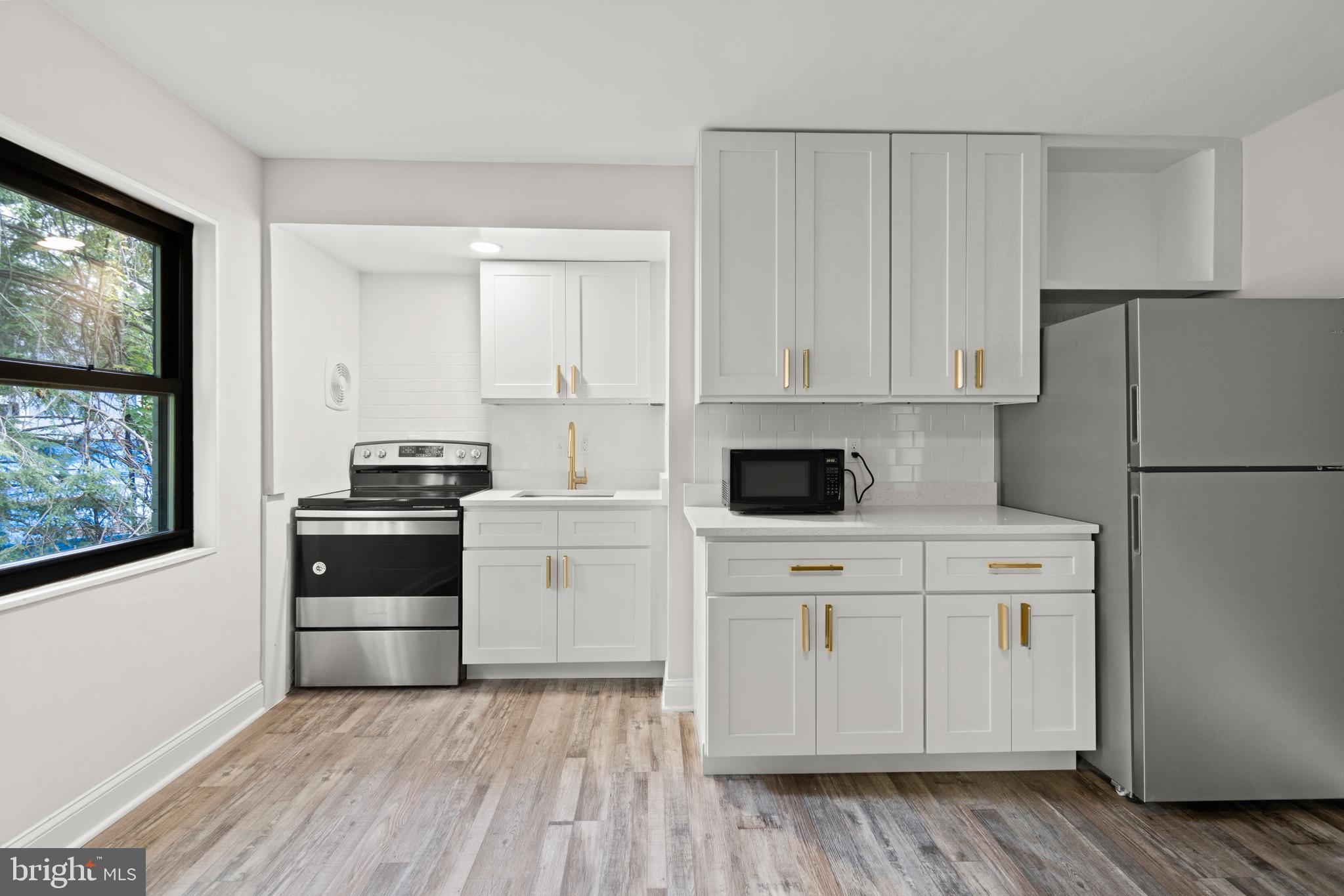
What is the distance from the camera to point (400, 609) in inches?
129

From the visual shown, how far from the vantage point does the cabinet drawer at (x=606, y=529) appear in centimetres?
333

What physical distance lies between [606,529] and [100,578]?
1.86 meters

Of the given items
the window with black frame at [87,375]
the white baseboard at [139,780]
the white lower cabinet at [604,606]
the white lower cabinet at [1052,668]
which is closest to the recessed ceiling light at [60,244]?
the window with black frame at [87,375]

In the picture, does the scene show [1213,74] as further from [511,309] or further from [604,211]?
[511,309]

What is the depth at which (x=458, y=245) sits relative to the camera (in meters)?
3.31

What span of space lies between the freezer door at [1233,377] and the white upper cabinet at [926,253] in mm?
651

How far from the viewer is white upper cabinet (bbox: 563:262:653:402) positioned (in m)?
3.64

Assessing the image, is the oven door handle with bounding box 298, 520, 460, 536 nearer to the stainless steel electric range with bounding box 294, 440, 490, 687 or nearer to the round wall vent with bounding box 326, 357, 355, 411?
the stainless steel electric range with bounding box 294, 440, 490, 687

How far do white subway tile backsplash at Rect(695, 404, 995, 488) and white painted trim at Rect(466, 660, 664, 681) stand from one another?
104 cm

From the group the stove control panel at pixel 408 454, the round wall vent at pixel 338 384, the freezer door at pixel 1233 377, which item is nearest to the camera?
the freezer door at pixel 1233 377

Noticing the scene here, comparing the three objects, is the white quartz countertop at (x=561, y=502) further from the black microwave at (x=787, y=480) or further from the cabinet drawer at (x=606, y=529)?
the black microwave at (x=787, y=480)

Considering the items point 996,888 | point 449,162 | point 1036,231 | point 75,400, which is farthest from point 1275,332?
point 75,400

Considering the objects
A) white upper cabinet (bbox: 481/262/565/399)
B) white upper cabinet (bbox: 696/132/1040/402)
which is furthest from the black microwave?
white upper cabinet (bbox: 481/262/565/399)

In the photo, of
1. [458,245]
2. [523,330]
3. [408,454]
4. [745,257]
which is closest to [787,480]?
[745,257]
